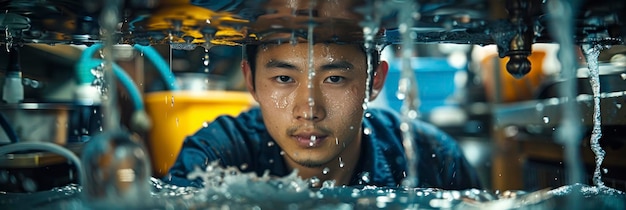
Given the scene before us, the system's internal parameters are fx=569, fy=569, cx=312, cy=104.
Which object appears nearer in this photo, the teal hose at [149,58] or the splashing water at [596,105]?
the splashing water at [596,105]

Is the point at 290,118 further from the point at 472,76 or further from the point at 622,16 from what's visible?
the point at 472,76

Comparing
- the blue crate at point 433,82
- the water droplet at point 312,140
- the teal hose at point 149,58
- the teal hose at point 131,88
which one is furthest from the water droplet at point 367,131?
the blue crate at point 433,82

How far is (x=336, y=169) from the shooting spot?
1191 millimetres

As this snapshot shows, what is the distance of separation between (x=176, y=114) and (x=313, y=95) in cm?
73

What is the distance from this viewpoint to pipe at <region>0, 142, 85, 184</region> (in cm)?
108

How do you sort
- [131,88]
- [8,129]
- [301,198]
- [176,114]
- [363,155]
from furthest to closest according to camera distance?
[176,114] < [131,88] < [363,155] < [8,129] < [301,198]

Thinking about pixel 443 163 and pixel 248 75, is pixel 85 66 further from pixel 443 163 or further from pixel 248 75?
pixel 443 163

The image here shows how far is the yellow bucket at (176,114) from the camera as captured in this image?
1638 mm

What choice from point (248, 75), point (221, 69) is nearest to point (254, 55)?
point (248, 75)

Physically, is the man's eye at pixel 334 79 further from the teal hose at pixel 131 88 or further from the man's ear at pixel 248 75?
the teal hose at pixel 131 88

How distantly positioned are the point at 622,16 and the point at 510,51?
0.16 m

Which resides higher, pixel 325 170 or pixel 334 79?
pixel 334 79

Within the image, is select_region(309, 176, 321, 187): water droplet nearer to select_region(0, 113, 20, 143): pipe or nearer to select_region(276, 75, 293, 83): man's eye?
select_region(276, 75, 293, 83): man's eye

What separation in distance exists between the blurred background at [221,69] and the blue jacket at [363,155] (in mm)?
183
